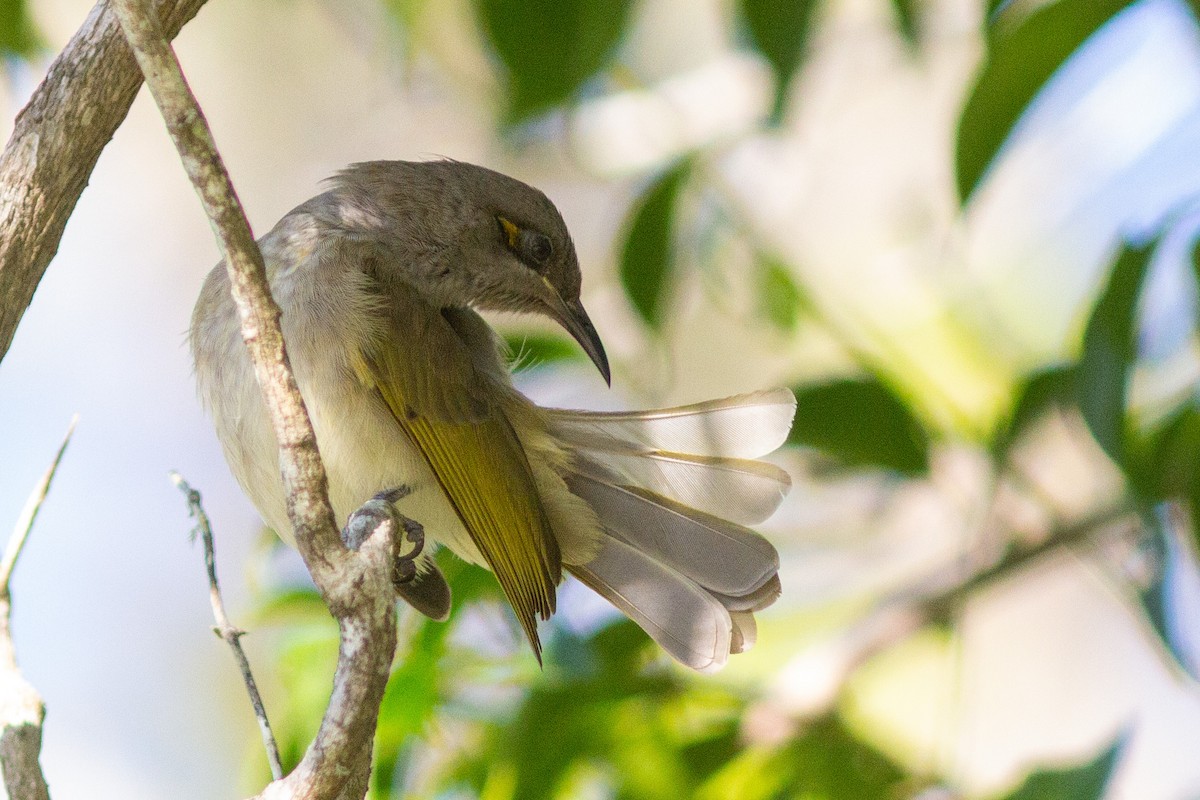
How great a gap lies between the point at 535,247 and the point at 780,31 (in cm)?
73

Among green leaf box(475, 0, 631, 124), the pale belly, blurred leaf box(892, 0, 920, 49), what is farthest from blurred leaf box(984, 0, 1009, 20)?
the pale belly

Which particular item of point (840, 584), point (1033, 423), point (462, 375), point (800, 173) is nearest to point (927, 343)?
point (840, 584)

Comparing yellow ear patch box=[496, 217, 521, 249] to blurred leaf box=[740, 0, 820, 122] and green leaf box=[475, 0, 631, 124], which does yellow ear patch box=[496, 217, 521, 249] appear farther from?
blurred leaf box=[740, 0, 820, 122]

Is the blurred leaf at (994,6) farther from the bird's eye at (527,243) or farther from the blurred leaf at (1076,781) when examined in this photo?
the blurred leaf at (1076,781)

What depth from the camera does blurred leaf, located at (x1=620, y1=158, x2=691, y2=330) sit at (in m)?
2.69

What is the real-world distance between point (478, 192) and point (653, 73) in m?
2.56

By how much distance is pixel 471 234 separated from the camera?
260 centimetres

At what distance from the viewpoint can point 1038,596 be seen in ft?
20.7

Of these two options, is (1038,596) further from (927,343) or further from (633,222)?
(633,222)

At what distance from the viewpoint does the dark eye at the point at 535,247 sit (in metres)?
2.70

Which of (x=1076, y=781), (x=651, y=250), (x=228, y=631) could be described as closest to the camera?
(x=228, y=631)

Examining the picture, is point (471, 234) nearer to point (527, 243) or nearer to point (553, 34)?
point (527, 243)

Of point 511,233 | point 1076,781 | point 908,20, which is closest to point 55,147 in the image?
point 511,233

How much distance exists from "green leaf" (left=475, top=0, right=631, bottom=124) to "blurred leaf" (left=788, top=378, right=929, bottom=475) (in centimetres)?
85
